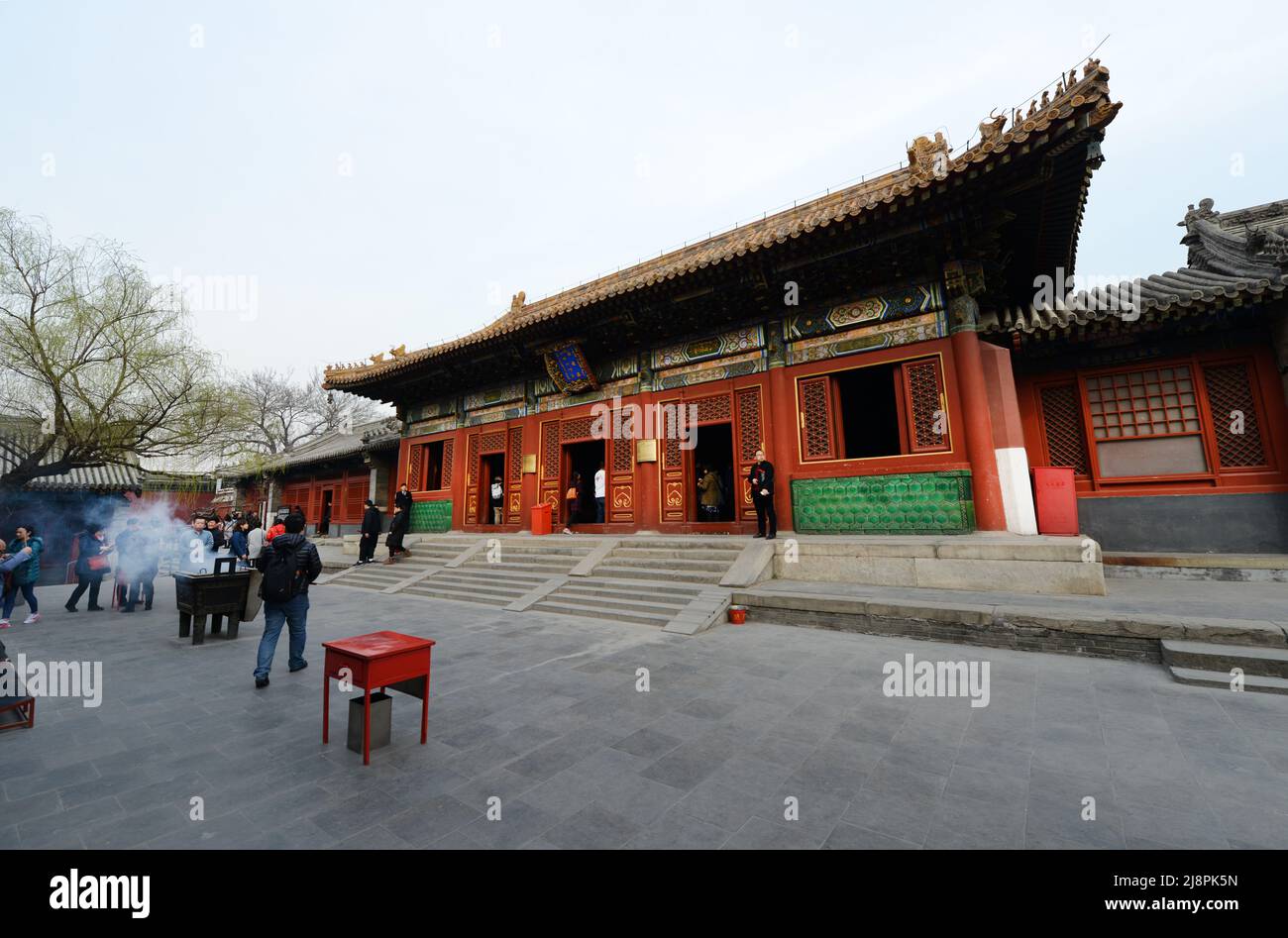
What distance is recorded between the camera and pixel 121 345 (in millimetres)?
8648

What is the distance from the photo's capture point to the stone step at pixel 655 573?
276 inches

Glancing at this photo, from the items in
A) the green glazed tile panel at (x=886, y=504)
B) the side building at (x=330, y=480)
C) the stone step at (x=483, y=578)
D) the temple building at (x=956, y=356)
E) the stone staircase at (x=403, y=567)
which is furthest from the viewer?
the side building at (x=330, y=480)

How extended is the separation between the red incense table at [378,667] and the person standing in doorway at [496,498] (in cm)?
935

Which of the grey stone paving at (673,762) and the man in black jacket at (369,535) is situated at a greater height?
the man in black jacket at (369,535)

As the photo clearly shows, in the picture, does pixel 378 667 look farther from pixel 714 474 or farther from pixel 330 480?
pixel 330 480

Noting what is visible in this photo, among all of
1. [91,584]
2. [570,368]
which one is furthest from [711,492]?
[91,584]

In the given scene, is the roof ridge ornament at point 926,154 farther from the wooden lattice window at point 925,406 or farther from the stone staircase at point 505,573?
the stone staircase at point 505,573

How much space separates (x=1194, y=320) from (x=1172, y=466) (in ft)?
6.84

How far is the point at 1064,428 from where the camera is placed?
8141 millimetres

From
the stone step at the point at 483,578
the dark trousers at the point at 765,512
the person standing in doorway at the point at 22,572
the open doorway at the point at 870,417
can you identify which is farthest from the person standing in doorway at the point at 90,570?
the open doorway at the point at 870,417

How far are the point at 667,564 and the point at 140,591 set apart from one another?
8.33 m
